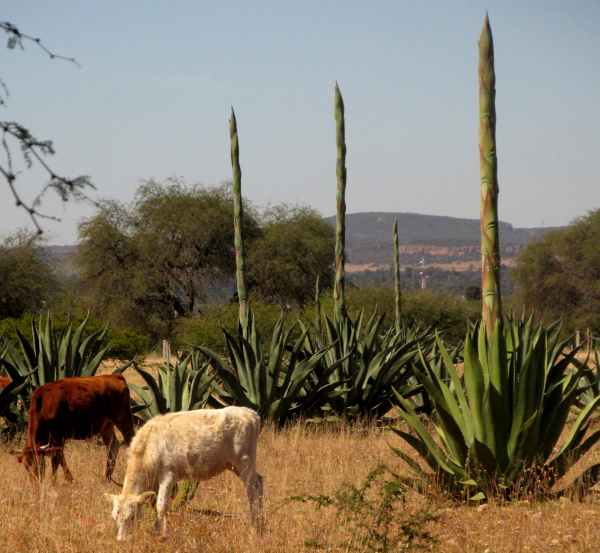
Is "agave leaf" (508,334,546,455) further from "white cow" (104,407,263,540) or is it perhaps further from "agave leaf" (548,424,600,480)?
"white cow" (104,407,263,540)

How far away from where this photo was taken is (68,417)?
7.03 meters

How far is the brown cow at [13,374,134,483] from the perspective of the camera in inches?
266

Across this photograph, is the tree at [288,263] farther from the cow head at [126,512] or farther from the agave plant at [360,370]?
the cow head at [126,512]

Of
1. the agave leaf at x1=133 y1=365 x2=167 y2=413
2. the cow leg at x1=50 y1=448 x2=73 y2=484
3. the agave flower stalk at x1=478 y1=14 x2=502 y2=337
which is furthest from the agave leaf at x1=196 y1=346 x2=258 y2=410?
the agave flower stalk at x1=478 y1=14 x2=502 y2=337

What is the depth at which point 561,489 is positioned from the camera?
5.90m

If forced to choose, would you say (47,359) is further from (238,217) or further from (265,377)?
(238,217)

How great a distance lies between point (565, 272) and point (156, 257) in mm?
22536

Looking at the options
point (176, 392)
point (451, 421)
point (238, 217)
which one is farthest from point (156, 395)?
point (451, 421)

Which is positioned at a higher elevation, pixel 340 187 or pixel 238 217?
pixel 340 187

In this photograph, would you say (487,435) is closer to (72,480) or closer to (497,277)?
(497,277)

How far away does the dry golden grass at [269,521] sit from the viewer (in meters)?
4.68

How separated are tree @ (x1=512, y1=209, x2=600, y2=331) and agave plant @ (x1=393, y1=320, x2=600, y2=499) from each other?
32867mm

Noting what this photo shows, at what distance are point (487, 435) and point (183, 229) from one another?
103 feet

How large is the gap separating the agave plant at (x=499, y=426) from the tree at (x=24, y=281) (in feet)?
80.1
